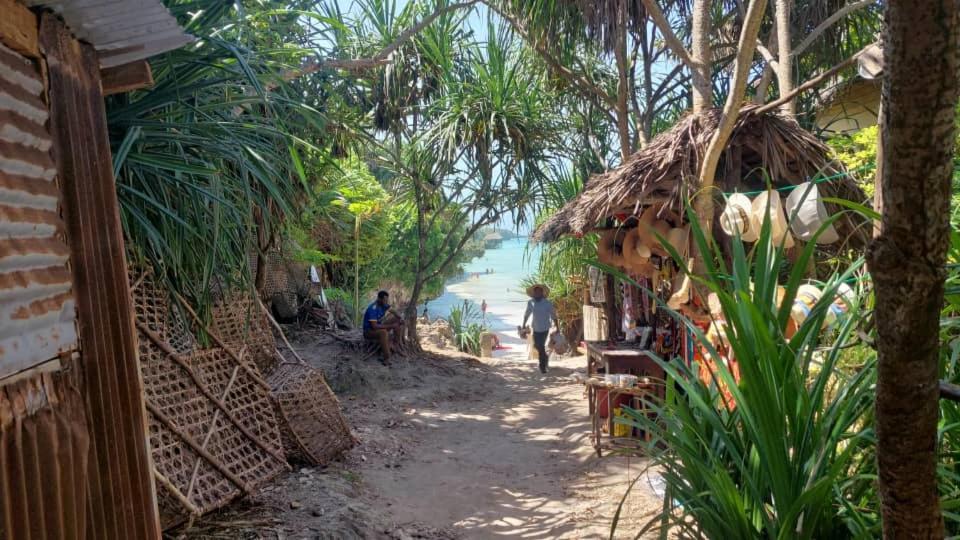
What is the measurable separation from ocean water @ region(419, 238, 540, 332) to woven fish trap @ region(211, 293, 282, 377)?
5.52 m

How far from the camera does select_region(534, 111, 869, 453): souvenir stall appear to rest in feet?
12.0

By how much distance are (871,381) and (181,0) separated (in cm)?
300

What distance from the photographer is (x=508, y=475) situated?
183 inches

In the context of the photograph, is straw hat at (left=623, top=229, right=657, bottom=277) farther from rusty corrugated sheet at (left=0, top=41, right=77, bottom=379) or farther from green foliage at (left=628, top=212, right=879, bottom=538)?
rusty corrugated sheet at (left=0, top=41, right=77, bottom=379)

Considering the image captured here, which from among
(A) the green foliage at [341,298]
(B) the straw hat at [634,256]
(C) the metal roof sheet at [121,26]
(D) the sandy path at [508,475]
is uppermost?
(C) the metal roof sheet at [121,26]

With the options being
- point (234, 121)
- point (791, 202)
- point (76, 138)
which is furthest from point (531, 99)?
point (76, 138)

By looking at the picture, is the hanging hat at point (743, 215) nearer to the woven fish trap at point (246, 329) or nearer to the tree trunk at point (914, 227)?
the woven fish trap at point (246, 329)

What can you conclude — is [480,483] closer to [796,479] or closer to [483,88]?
[796,479]

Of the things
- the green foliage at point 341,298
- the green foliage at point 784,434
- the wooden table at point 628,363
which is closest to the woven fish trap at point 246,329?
the green foliage at point 784,434

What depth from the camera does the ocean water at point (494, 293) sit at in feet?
103

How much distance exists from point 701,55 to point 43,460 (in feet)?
14.2

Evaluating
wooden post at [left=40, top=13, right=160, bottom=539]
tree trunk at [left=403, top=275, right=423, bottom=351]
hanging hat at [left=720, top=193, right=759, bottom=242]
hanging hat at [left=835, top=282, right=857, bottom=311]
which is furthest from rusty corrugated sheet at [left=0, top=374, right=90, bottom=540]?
tree trunk at [left=403, top=275, right=423, bottom=351]

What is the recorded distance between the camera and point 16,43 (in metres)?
1.38

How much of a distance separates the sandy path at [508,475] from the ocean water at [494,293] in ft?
12.2
